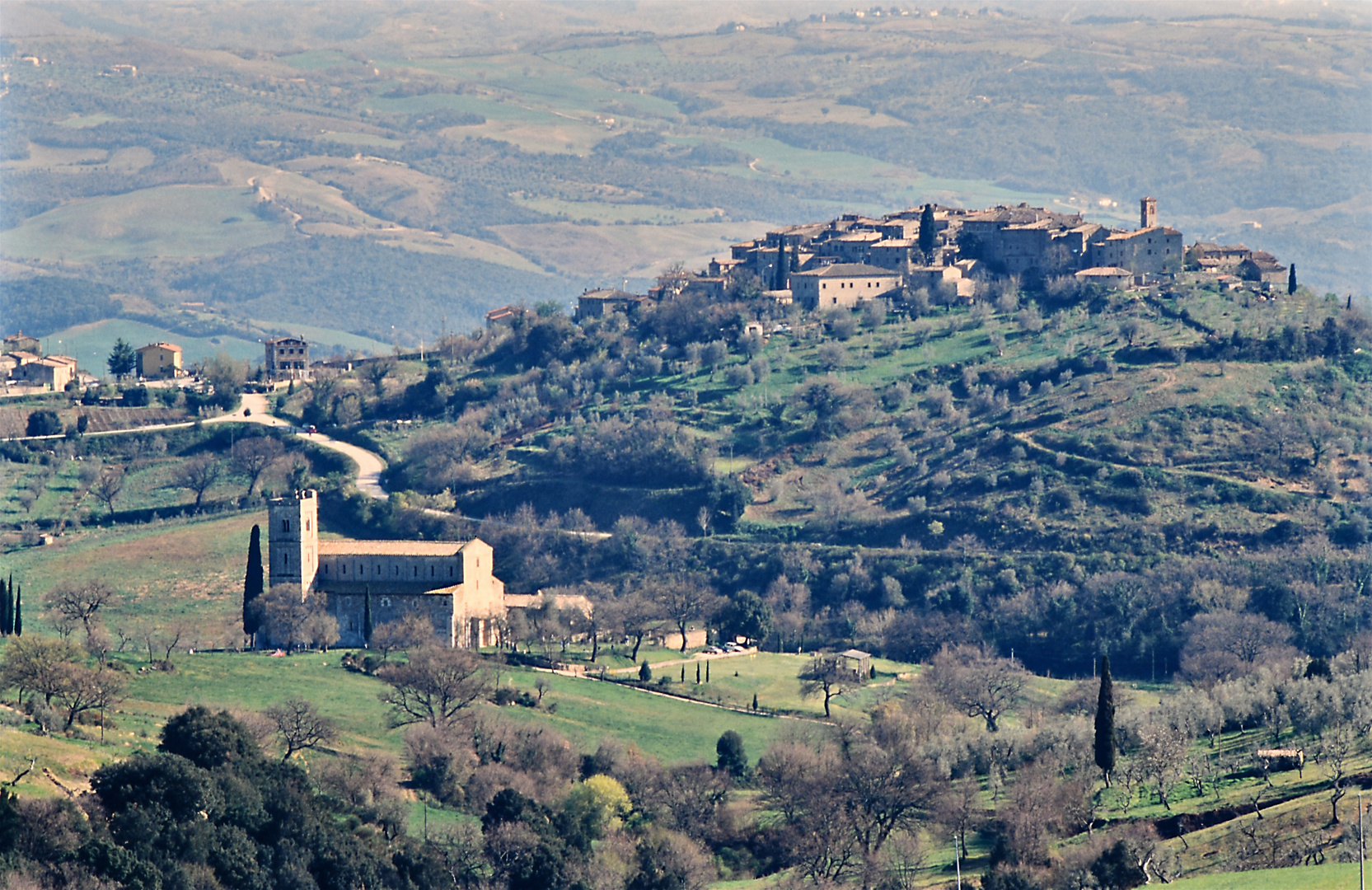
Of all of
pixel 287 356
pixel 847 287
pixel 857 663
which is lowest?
pixel 287 356

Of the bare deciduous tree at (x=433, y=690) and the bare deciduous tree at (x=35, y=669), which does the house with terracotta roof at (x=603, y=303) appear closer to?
the bare deciduous tree at (x=433, y=690)

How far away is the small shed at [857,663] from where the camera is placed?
321 ft

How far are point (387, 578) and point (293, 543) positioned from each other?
419cm

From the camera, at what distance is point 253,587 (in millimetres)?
101125

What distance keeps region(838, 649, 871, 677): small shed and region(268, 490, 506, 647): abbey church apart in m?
14.0

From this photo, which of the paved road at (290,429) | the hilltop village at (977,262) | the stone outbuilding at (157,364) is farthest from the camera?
the stone outbuilding at (157,364)

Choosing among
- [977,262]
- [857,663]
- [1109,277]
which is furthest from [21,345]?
[857,663]

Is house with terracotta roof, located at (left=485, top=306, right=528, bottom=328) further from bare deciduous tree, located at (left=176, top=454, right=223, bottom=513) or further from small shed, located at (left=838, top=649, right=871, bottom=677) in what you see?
small shed, located at (left=838, top=649, right=871, bottom=677)

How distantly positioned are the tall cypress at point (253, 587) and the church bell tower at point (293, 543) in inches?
29.7

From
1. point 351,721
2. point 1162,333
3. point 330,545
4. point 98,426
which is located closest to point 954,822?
point 351,721

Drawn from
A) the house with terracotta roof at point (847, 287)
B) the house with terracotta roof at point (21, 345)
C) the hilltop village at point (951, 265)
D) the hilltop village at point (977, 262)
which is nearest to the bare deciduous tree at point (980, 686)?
the hilltop village at point (977, 262)

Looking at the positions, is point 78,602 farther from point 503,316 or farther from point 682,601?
point 503,316

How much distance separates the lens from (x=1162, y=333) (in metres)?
133

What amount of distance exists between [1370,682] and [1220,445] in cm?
4234
